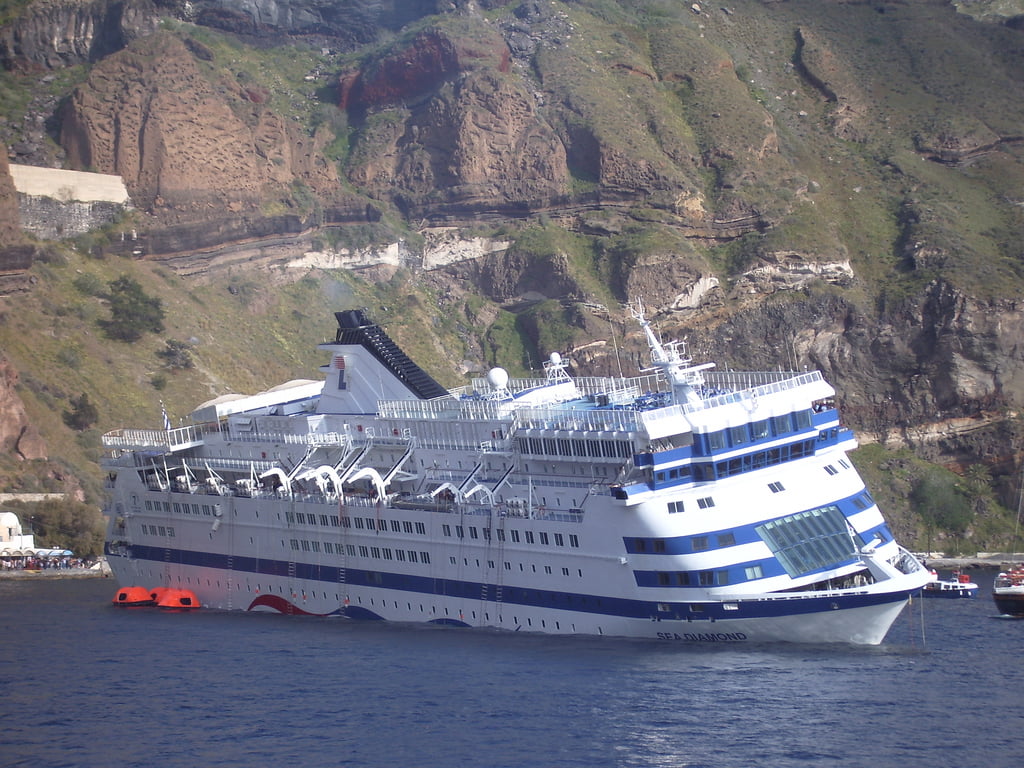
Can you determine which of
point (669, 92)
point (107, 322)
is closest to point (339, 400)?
point (107, 322)

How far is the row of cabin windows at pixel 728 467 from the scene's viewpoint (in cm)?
3912

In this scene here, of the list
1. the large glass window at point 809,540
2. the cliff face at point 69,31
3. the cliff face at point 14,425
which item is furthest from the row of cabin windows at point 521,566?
the cliff face at point 69,31

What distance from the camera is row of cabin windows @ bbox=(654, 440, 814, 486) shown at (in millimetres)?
39125

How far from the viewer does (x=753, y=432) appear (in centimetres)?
4003

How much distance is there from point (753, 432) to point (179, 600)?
80.1 feet

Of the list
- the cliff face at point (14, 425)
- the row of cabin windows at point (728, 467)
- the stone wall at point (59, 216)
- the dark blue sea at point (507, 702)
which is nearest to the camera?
the dark blue sea at point (507, 702)

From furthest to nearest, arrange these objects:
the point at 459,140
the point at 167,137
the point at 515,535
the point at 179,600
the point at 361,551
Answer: the point at 459,140, the point at 167,137, the point at 179,600, the point at 361,551, the point at 515,535

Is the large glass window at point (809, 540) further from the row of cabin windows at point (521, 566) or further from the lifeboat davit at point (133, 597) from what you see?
the lifeboat davit at point (133, 597)

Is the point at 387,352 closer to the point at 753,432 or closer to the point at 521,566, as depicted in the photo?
the point at 521,566

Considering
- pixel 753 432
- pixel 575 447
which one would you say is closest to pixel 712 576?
pixel 753 432

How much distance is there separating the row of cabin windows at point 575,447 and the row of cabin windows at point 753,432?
7.56ft

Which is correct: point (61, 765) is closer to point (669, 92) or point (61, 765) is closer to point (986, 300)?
point (986, 300)

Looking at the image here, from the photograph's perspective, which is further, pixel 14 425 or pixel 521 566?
pixel 14 425

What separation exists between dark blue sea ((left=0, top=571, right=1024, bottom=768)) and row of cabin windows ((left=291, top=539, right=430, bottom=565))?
2406 millimetres
